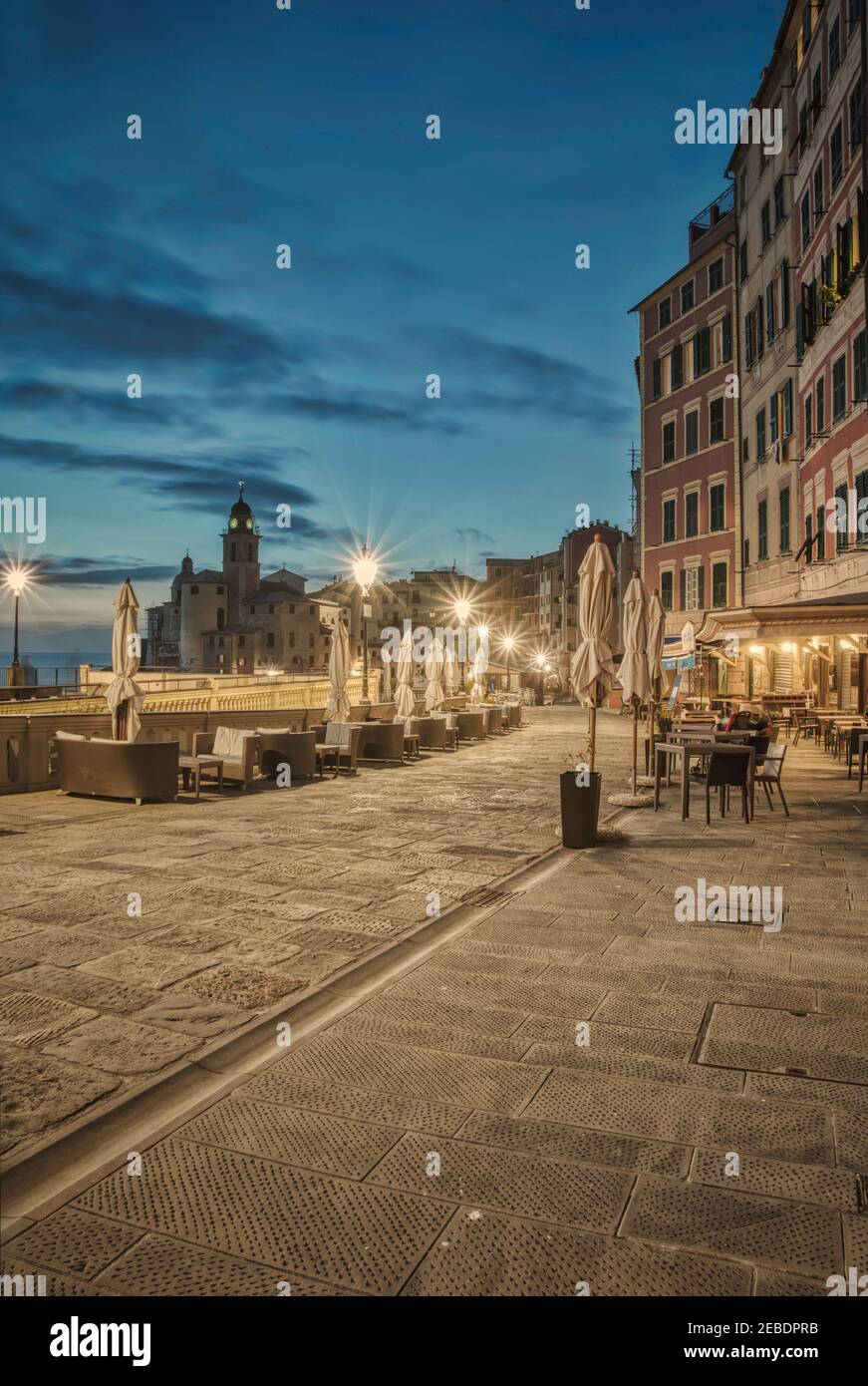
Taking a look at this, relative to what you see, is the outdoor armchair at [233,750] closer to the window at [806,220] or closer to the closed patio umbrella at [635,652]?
the closed patio umbrella at [635,652]

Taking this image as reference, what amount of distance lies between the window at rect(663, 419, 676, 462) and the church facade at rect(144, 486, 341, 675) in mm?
69971

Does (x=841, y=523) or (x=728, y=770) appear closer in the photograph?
(x=728, y=770)

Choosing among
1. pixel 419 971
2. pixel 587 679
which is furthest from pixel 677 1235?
pixel 587 679

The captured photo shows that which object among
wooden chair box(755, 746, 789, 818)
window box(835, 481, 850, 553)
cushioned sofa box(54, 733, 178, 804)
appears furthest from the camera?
window box(835, 481, 850, 553)

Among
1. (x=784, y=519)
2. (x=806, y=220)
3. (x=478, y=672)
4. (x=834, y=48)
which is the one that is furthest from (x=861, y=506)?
(x=478, y=672)

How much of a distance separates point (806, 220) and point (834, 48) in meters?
4.08

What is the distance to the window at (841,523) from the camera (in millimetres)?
20625

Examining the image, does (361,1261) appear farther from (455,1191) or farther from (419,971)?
(419,971)

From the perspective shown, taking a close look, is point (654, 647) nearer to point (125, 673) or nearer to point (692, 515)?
point (125, 673)

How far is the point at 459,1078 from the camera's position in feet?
12.9

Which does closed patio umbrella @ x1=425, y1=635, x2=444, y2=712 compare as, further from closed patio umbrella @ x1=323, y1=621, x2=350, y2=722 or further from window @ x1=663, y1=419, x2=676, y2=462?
window @ x1=663, y1=419, x2=676, y2=462

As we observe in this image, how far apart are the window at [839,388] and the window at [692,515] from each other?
1639 cm

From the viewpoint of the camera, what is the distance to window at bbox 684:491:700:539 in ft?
125

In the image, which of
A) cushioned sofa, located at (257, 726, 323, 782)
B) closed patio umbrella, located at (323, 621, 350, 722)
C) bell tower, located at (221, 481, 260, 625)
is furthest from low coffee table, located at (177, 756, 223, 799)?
bell tower, located at (221, 481, 260, 625)
